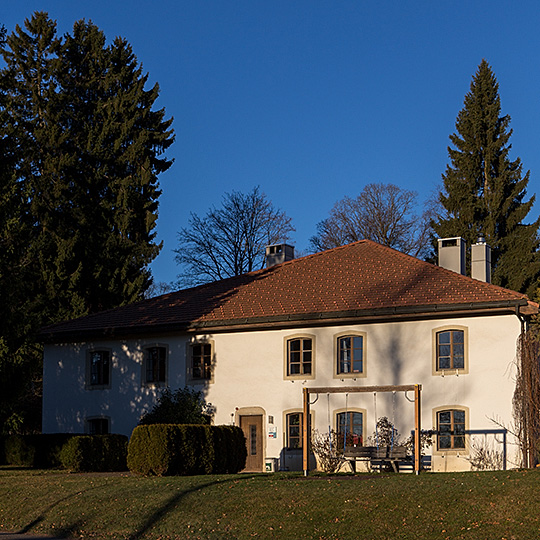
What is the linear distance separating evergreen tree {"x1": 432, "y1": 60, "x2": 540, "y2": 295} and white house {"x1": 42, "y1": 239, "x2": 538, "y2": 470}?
10.2 m

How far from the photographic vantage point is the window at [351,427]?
26.8 meters

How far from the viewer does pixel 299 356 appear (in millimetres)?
28188

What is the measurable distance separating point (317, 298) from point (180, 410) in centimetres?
573

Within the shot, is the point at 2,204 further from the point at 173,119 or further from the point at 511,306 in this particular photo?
the point at 173,119

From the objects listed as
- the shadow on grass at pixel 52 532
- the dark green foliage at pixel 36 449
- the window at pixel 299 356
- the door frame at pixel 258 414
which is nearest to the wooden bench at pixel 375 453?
the window at pixel 299 356

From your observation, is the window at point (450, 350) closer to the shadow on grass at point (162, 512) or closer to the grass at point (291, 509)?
the grass at point (291, 509)

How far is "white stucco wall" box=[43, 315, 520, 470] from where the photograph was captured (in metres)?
25.5

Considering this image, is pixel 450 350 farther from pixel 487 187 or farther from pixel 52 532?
pixel 487 187

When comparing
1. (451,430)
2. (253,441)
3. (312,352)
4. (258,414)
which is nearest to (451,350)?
(451,430)

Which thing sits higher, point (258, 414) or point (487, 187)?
point (487, 187)

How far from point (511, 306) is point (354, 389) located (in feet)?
19.5

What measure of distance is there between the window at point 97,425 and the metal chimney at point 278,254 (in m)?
9.61

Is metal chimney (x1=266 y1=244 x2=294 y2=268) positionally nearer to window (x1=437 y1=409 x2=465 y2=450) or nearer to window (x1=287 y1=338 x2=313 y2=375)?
window (x1=287 y1=338 x2=313 y2=375)

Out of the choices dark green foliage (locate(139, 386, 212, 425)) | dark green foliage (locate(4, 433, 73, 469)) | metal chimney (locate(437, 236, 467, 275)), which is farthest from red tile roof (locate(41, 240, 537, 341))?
dark green foliage (locate(4, 433, 73, 469))
